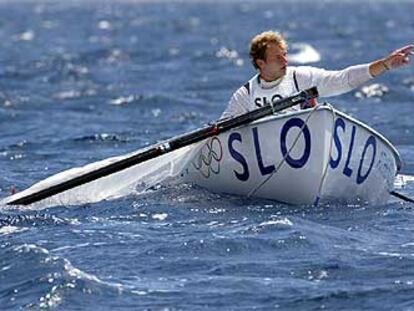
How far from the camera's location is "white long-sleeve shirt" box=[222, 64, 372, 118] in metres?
11.0

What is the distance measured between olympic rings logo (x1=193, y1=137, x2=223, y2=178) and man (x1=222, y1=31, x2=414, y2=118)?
0.85 ft

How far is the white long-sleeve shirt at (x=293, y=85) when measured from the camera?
1104cm

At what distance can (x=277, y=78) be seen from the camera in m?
11.4

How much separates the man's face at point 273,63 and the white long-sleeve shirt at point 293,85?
75 millimetres

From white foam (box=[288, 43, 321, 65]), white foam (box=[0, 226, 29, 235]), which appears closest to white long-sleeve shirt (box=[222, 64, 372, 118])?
white foam (box=[0, 226, 29, 235])

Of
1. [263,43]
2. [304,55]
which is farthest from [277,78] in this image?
[304,55]

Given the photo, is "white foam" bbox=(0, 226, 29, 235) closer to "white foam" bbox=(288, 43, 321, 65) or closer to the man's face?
the man's face

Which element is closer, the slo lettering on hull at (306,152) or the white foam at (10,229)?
the white foam at (10,229)

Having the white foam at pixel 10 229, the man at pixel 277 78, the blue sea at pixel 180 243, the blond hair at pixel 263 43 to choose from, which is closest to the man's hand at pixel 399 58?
the man at pixel 277 78

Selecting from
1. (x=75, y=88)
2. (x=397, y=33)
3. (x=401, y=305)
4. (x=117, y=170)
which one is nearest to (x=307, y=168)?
(x=117, y=170)

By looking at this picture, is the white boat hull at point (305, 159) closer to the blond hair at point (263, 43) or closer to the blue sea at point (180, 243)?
the blue sea at point (180, 243)

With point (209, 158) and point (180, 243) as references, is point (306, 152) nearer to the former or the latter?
point (209, 158)

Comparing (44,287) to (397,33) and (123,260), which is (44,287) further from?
(397,33)

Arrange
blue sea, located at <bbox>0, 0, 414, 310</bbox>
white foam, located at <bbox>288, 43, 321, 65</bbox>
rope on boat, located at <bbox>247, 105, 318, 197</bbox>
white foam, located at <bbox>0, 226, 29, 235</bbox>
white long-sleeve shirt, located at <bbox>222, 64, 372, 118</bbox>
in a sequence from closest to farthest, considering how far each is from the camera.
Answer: blue sea, located at <bbox>0, 0, 414, 310</bbox>
white foam, located at <bbox>0, 226, 29, 235</bbox>
rope on boat, located at <bbox>247, 105, 318, 197</bbox>
white long-sleeve shirt, located at <bbox>222, 64, 372, 118</bbox>
white foam, located at <bbox>288, 43, 321, 65</bbox>
